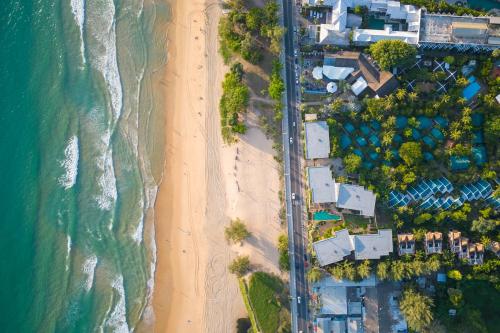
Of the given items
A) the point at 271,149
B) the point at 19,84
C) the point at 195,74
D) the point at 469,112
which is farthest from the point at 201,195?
the point at 469,112

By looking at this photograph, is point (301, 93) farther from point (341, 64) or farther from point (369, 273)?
point (369, 273)

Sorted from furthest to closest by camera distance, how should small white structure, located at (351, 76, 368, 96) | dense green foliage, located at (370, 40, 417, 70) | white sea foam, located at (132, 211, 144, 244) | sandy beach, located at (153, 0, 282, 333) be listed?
white sea foam, located at (132, 211, 144, 244) → sandy beach, located at (153, 0, 282, 333) → small white structure, located at (351, 76, 368, 96) → dense green foliage, located at (370, 40, 417, 70)

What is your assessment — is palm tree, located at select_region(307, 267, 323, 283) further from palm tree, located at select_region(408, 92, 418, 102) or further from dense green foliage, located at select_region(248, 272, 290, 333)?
palm tree, located at select_region(408, 92, 418, 102)

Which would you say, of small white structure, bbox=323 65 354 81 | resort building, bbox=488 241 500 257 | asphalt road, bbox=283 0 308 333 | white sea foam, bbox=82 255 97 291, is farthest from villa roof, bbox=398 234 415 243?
white sea foam, bbox=82 255 97 291

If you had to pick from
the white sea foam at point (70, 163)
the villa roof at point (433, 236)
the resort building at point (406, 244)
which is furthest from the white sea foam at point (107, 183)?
the villa roof at point (433, 236)

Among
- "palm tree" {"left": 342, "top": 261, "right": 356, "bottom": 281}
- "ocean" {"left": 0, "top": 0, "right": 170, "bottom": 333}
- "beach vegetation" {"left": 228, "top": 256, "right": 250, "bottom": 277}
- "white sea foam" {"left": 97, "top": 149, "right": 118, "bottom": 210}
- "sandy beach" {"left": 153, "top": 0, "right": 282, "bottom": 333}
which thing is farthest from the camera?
"white sea foam" {"left": 97, "top": 149, "right": 118, "bottom": 210}

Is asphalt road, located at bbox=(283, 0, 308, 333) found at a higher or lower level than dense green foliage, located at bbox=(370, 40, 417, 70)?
lower

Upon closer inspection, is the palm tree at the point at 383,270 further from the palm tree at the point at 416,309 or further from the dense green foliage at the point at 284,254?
the dense green foliage at the point at 284,254

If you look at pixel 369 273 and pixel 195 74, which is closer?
pixel 369 273
